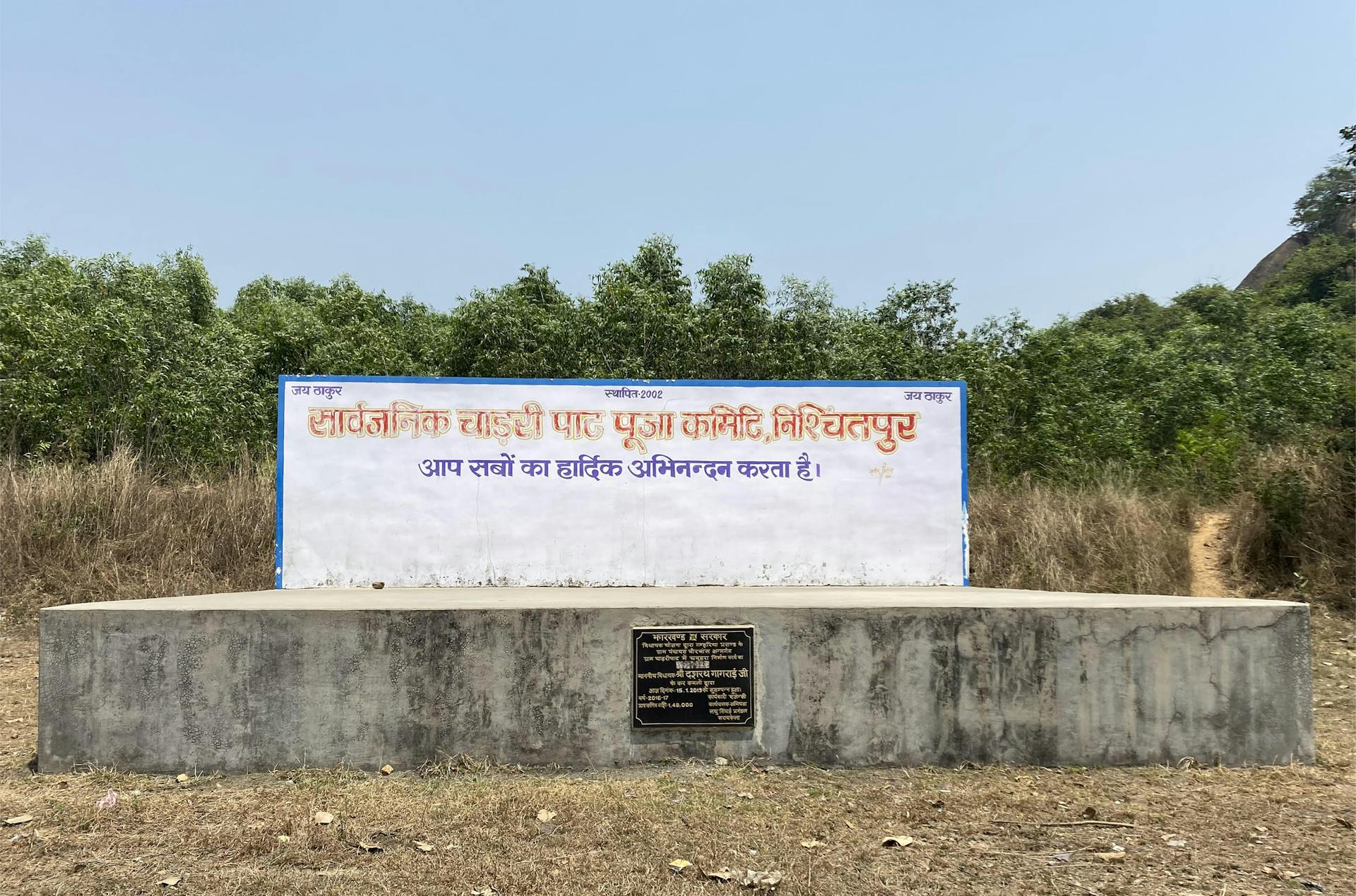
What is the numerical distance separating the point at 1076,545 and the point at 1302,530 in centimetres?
286

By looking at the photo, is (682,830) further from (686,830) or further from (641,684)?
(641,684)

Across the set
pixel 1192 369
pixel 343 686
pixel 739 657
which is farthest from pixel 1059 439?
pixel 343 686

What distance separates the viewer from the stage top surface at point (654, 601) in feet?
18.0

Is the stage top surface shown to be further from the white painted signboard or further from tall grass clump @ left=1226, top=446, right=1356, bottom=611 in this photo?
tall grass clump @ left=1226, top=446, right=1356, bottom=611

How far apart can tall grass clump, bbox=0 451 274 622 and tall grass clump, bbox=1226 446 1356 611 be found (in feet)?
42.2

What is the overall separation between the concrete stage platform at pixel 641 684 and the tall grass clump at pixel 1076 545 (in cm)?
690

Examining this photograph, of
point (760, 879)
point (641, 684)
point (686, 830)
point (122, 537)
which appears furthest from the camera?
point (122, 537)

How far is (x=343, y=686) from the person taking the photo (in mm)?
5324

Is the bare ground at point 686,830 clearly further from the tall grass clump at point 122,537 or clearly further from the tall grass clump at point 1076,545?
the tall grass clump at point 1076,545

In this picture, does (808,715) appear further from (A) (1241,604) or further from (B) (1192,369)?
(B) (1192,369)

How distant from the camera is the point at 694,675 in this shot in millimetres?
5441

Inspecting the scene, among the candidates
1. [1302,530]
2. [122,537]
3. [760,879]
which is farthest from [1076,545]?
[122,537]

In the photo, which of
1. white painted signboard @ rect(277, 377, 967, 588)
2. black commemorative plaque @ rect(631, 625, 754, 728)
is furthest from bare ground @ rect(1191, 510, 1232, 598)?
black commemorative plaque @ rect(631, 625, 754, 728)

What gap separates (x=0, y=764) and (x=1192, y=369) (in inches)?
951
